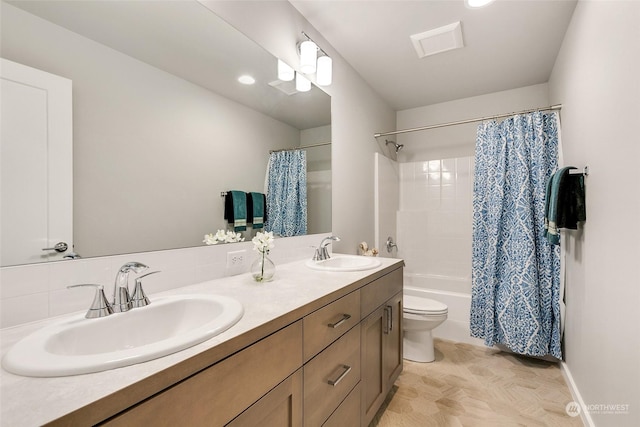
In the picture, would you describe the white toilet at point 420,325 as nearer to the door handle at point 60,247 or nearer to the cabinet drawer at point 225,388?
the cabinet drawer at point 225,388

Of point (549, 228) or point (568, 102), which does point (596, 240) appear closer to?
point (549, 228)

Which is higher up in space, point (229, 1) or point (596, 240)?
point (229, 1)

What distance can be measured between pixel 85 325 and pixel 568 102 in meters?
2.78

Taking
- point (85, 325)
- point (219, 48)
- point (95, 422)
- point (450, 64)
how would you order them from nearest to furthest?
point (95, 422) → point (85, 325) → point (219, 48) → point (450, 64)

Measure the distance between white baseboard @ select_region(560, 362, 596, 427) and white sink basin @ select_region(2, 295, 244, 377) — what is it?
6.34 ft

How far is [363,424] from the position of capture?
1.34m

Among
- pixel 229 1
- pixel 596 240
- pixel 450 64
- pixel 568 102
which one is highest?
pixel 450 64

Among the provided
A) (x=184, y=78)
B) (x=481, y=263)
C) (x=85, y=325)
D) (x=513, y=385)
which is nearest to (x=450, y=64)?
(x=481, y=263)

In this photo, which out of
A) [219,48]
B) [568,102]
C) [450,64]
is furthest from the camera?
[450,64]

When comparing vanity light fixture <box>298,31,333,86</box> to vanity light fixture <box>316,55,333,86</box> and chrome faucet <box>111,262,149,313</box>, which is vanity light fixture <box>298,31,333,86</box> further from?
chrome faucet <box>111,262,149,313</box>

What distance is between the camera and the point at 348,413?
120 cm

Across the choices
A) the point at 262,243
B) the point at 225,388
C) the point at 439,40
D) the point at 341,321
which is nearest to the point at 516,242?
the point at 439,40

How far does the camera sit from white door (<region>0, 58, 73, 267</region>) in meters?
0.73

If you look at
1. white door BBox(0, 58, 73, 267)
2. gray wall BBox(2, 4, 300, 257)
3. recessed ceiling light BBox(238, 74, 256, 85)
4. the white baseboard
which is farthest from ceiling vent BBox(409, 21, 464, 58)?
the white baseboard
